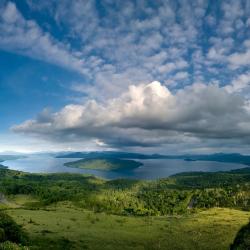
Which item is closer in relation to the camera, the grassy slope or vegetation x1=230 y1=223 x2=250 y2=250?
vegetation x1=230 y1=223 x2=250 y2=250

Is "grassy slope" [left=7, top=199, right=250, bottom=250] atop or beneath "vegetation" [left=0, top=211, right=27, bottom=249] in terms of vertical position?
beneath

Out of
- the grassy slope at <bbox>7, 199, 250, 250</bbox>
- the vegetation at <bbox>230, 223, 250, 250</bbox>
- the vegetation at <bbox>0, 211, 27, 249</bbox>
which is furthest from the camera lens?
the grassy slope at <bbox>7, 199, 250, 250</bbox>

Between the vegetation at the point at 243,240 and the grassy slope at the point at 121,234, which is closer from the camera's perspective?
the vegetation at the point at 243,240

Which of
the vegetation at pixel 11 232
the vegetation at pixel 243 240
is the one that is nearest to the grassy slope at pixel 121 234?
the vegetation at pixel 11 232

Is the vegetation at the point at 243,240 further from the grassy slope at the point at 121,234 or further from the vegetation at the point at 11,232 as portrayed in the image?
the vegetation at the point at 11,232

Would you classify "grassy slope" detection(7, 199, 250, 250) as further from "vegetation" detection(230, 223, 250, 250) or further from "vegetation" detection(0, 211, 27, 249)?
"vegetation" detection(230, 223, 250, 250)

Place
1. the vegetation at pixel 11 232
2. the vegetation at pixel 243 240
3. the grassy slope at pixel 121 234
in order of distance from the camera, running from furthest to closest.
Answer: the grassy slope at pixel 121 234 → the vegetation at pixel 11 232 → the vegetation at pixel 243 240

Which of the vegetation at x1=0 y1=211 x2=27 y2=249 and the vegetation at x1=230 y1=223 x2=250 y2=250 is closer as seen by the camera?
the vegetation at x1=230 y1=223 x2=250 y2=250

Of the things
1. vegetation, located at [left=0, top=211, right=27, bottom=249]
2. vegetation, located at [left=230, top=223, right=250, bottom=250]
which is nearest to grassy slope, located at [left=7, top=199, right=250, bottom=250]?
vegetation, located at [left=0, top=211, right=27, bottom=249]

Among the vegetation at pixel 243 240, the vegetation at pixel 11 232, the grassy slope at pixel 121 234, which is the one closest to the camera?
the vegetation at pixel 243 240

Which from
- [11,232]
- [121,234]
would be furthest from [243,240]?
[121,234]

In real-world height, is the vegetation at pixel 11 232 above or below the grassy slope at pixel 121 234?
above

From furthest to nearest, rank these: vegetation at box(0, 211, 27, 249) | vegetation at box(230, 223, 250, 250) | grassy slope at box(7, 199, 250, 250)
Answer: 1. grassy slope at box(7, 199, 250, 250)
2. vegetation at box(0, 211, 27, 249)
3. vegetation at box(230, 223, 250, 250)
